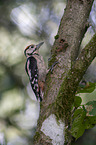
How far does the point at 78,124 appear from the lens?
1.45 m

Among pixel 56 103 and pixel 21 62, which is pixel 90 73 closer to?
pixel 21 62

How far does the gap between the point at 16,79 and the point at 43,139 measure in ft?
6.43

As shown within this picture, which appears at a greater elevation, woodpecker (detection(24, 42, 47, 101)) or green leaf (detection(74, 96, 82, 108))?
woodpecker (detection(24, 42, 47, 101))

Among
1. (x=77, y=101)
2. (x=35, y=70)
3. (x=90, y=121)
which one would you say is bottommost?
(x=90, y=121)

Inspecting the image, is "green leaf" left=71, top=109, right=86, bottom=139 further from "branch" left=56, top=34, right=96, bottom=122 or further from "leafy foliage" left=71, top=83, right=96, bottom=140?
"branch" left=56, top=34, right=96, bottom=122

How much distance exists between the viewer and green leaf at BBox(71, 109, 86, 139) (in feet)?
4.71


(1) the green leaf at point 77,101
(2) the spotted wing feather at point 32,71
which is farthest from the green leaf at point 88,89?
(2) the spotted wing feather at point 32,71

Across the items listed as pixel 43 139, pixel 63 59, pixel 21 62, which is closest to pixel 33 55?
pixel 21 62

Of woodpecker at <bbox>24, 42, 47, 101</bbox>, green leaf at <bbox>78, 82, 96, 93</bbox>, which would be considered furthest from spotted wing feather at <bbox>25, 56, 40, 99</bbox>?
green leaf at <bbox>78, 82, 96, 93</bbox>

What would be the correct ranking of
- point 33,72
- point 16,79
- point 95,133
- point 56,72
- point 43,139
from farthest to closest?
point 16,79 < point 33,72 < point 95,133 < point 56,72 < point 43,139

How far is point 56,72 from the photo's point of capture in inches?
63.2

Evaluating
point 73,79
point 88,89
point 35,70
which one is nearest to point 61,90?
point 73,79

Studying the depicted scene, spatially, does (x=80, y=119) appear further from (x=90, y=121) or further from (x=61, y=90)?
(x=61, y=90)

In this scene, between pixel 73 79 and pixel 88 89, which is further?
pixel 88 89
